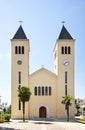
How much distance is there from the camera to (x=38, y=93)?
6019 cm

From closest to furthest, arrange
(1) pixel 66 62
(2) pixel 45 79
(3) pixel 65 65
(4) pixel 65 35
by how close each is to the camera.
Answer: (3) pixel 65 65 → (1) pixel 66 62 → (2) pixel 45 79 → (4) pixel 65 35

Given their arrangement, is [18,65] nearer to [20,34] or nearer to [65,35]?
[20,34]

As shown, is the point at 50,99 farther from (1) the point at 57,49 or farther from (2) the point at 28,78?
(1) the point at 57,49

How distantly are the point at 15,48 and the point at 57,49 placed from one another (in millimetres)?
8047

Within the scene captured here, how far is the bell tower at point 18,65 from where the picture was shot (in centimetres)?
5838

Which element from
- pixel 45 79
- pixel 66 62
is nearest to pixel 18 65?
pixel 45 79

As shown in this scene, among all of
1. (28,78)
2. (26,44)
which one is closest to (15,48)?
(26,44)

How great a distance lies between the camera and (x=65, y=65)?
6041 centimetres

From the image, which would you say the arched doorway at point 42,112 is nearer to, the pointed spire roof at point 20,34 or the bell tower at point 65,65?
the bell tower at point 65,65

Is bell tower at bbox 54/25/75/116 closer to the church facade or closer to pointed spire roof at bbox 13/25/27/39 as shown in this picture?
the church facade

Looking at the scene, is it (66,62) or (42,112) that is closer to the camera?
(66,62)

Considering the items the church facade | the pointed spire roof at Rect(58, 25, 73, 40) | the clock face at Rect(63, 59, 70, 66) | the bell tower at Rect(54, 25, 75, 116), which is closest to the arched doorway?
the church facade

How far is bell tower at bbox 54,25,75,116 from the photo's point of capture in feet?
195

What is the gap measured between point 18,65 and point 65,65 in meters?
8.86
